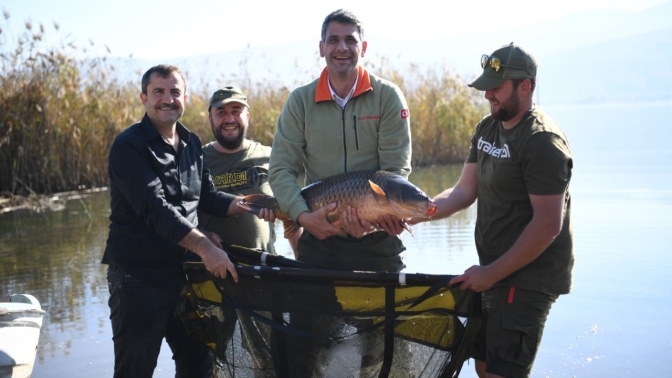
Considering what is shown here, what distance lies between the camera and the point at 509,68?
3414 millimetres

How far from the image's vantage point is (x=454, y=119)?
15.8 metres

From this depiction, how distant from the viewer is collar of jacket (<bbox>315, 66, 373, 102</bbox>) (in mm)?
4004

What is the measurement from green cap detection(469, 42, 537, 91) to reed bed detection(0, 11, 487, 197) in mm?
10103

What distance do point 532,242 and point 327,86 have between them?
1398 mm

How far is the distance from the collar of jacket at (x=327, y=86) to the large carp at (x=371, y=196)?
18.7 inches

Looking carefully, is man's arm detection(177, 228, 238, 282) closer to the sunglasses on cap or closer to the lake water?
the sunglasses on cap

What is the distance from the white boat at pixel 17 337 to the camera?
3.95 m

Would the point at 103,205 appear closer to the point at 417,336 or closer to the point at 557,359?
the point at 557,359

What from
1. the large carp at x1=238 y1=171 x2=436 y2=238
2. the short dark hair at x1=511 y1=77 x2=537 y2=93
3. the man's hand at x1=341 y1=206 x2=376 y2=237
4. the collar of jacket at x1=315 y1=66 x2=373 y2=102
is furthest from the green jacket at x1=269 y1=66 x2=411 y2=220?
the short dark hair at x1=511 y1=77 x2=537 y2=93

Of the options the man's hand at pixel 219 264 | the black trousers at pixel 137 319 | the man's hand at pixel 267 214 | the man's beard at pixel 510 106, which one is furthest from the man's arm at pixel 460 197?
the black trousers at pixel 137 319

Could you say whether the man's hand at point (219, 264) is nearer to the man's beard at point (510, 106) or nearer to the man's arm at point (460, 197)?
the man's arm at point (460, 197)

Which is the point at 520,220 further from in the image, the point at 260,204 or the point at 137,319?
the point at 137,319

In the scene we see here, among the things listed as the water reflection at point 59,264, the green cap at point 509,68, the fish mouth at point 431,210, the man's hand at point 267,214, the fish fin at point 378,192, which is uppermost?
the green cap at point 509,68

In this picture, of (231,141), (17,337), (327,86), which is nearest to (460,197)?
(327,86)
